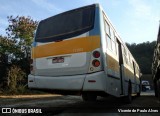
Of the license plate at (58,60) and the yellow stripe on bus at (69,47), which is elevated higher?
the yellow stripe on bus at (69,47)

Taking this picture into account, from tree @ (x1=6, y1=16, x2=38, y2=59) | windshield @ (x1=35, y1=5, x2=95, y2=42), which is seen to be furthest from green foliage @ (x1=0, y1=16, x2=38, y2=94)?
windshield @ (x1=35, y1=5, x2=95, y2=42)

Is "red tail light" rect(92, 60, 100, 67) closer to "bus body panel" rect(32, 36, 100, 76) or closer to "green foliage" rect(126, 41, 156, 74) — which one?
"bus body panel" rect(32, 36, 100, 76)

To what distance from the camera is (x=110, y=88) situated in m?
7.94

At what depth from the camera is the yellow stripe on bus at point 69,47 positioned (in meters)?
7.70

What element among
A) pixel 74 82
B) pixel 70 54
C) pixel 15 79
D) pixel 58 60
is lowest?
pixel 74 82

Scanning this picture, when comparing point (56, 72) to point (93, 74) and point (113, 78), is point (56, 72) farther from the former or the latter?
point (113, 78)

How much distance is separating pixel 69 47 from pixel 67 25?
87 cm

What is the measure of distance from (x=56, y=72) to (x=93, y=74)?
117cm

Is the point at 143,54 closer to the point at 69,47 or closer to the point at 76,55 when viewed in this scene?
the point at 69,47

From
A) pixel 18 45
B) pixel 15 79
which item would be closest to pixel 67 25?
pixel 15 79

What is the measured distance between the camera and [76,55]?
25.6 ft

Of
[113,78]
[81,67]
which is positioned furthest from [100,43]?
[113,78]

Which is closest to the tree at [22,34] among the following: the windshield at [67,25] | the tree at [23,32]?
the tree at [23,32]

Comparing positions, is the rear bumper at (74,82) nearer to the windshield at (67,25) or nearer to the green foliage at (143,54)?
the windshield at (67,25)
